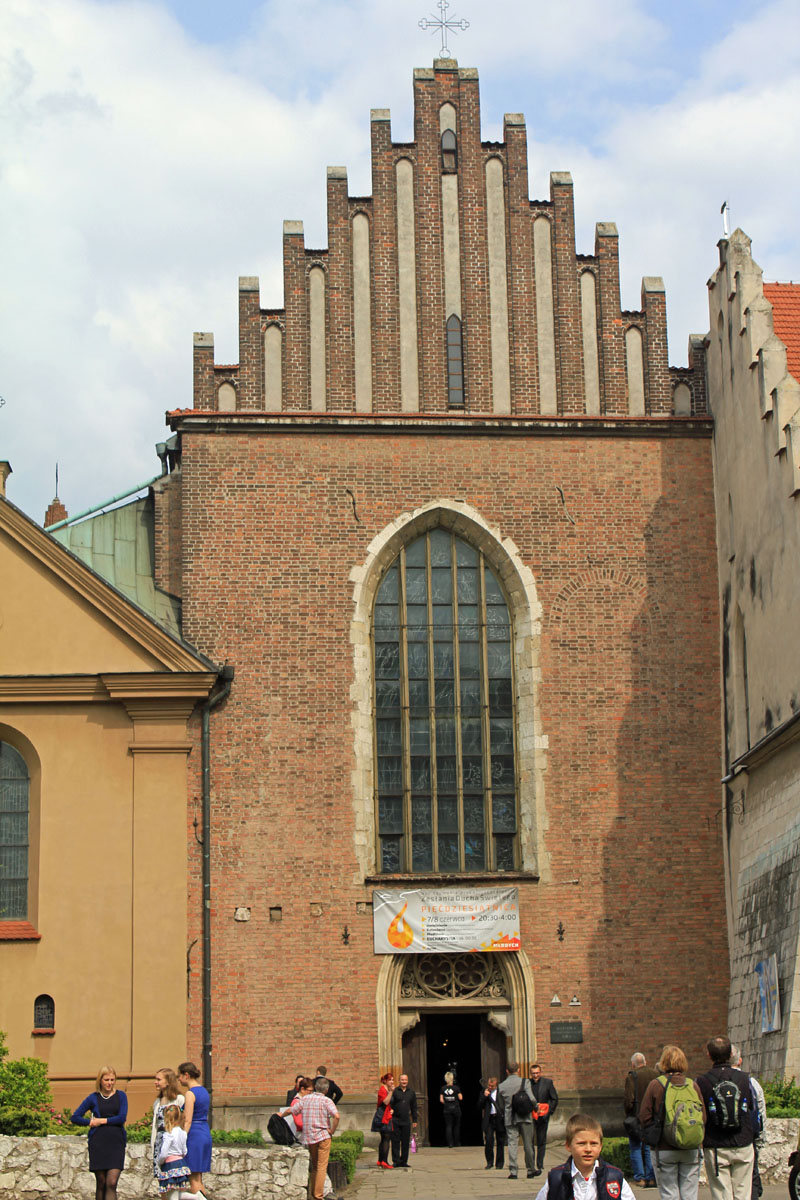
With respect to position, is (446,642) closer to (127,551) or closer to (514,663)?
(514,663)

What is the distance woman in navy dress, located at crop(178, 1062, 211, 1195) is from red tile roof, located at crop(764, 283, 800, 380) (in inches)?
573

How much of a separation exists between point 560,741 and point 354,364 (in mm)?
6280

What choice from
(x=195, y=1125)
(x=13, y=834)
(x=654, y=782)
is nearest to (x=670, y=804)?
(x=654, y=782)

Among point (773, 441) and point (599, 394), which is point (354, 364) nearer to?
point (599, 394)

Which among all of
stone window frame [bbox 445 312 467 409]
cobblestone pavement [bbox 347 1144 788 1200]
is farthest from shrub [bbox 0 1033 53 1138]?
stone window frame [bbox 445 312 467 409]

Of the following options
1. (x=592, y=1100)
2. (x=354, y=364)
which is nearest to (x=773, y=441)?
(x=354, y=364)

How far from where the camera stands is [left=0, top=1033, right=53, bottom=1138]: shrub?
18203mm

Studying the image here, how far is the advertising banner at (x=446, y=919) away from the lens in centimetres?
2408

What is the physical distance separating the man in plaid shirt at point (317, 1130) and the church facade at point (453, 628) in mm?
6306

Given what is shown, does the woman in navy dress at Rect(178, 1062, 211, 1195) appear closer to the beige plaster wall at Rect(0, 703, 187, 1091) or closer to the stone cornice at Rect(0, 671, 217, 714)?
the beige plaster wall at Rect(0, 703, 187, 1091)

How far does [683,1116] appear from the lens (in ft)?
40.5

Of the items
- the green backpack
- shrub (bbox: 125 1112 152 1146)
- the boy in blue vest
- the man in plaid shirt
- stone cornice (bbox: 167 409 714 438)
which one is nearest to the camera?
the boy in blue vest

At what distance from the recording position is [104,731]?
79.5ft

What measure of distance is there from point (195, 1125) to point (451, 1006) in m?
10.5
